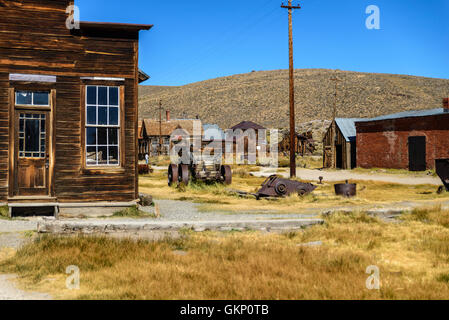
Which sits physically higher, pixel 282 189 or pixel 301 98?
pixel 301 98

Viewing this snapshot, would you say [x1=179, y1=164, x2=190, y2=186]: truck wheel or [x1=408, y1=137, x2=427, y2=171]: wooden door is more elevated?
[x1=408, y1=137, x2=427, y2=171]: wooden door

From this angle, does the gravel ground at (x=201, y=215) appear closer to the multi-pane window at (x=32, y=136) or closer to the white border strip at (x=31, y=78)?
the multi-pane window at (x=32, y=136)

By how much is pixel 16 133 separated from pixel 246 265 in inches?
277

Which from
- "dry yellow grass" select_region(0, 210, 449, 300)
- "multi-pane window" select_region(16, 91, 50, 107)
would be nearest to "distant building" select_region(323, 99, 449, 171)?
"dry yellow grass" select_region(0, 210, 449, 300)

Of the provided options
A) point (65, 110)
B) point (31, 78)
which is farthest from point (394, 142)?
point (31, 78)

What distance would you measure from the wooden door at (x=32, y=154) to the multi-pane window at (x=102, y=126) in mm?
959

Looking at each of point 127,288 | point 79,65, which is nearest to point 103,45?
point 79,65

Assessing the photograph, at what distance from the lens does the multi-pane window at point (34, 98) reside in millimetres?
10617

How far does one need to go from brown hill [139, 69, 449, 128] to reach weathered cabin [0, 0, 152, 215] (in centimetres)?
7235

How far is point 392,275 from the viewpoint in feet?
19.0

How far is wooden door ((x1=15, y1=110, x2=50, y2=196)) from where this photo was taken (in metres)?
10.6

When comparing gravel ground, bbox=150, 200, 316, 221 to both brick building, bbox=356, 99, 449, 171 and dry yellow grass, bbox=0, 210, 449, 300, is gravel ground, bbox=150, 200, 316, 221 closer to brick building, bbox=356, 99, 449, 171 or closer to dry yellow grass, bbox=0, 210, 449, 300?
dry yellow grass, bbox=0, 210, 449, 300

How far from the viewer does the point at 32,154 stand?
35.4 feet

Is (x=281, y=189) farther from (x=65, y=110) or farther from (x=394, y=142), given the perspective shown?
(x=394, y=142)
